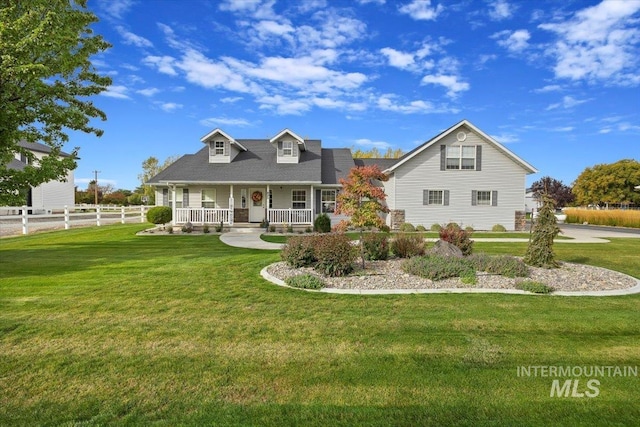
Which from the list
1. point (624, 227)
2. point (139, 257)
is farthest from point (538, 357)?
point (624, 227)

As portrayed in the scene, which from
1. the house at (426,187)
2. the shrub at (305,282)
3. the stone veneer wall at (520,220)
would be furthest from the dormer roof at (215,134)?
the stone veneer wall at (520,220)

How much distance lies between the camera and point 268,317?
5.57 m

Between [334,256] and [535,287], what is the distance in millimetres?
4249

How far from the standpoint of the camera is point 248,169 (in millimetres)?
22375

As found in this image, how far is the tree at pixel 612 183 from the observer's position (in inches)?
1772

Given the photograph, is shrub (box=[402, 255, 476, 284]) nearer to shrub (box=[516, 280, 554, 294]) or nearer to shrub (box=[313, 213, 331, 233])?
shrub (box=[516, 280, 554, 294])

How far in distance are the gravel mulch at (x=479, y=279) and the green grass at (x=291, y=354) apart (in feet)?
2.36

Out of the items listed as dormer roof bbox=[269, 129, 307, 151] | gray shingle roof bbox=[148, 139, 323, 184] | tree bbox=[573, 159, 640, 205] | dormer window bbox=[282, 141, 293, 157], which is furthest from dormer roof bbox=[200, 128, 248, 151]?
tree bbox=[573, 159, 640, 205]

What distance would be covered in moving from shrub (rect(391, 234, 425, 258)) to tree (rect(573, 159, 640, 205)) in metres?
50.0

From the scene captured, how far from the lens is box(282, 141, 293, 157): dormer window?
23.2 metres

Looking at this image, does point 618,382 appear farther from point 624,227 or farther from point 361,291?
point 624,227

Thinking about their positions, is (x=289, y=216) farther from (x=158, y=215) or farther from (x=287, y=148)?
(x=158, y=215)

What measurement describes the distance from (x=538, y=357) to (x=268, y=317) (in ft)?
12.2

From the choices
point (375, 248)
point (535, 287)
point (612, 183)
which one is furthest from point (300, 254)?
point (612, 183)
